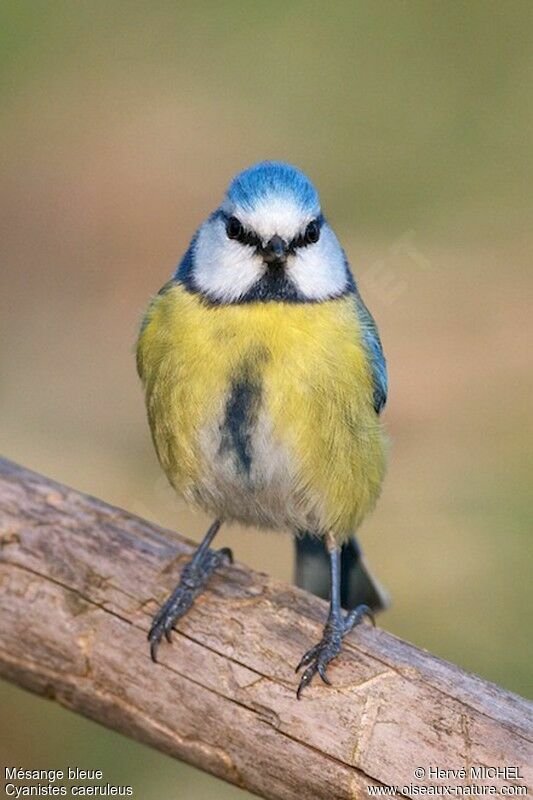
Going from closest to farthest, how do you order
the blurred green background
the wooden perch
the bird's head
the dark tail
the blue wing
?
1. the wooden perch
2. the bird's head
3. the blue wing
4. the dark tail
5. the blurred green background

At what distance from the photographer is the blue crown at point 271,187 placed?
309 cm

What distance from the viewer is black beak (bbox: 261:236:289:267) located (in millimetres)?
3057

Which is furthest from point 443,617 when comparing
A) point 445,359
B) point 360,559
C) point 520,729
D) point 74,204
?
point 74,204

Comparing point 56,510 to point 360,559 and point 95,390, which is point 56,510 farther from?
point 95,390

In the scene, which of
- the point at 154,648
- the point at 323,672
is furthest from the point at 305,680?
the point at 154,648

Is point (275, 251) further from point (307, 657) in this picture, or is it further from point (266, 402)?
point (307, 657)

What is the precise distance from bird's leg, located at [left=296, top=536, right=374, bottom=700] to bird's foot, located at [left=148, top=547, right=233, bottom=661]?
0.97ft

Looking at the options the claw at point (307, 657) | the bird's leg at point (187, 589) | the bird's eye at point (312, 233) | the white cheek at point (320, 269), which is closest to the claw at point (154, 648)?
the bird's leg at point (187, 589)

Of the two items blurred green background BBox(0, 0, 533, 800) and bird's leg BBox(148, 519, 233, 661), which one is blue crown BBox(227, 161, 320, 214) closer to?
bird's leg BBox(148, 519, 233, 661)

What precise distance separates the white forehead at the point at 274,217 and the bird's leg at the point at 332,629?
2.82ft

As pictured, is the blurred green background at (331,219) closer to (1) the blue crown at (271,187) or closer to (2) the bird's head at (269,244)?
(2) the bird's head at (269,244)

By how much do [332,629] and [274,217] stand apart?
1018 millimetres

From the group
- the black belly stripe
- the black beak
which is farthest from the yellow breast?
the black beak

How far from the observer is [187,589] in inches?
130
